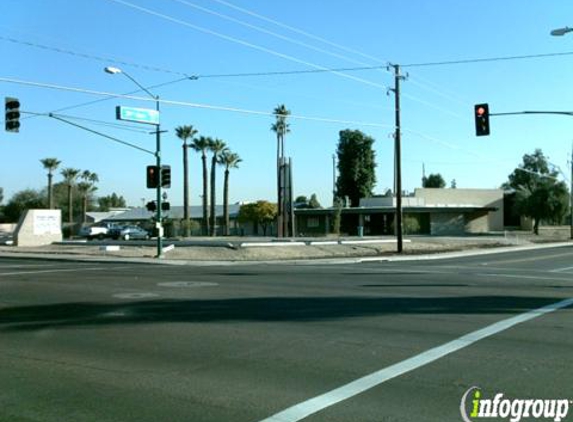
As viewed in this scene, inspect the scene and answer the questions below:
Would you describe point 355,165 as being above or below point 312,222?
above

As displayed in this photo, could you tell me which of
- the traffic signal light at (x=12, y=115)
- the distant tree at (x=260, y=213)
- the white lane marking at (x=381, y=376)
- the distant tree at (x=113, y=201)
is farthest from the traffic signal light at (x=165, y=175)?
the distant tree at (x=113, y=201)

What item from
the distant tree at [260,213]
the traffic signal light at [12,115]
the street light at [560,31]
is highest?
the street light at [560,31]

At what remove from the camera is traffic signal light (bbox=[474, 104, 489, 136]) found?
3061 centimetres

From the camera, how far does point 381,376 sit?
306 inches

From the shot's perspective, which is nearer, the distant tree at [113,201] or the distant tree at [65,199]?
the distant tree at [65,199]

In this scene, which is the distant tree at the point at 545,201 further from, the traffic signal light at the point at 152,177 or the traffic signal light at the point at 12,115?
the traffic signal light at the point at 12,115

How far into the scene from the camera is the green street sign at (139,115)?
31531 millimetres

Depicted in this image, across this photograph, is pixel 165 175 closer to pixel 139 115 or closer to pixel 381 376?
pixel 139 115

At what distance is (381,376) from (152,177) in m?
30.2

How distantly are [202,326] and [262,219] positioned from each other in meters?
71.1

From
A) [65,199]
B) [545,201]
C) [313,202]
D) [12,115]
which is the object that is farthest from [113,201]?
[12,115]

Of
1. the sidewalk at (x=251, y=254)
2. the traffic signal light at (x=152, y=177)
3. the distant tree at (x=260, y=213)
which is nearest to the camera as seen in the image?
the sidewalk at (x=251, y=254)

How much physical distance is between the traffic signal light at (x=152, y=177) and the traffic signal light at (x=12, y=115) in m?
A: 10.8

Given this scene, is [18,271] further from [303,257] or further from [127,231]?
[127,231]
